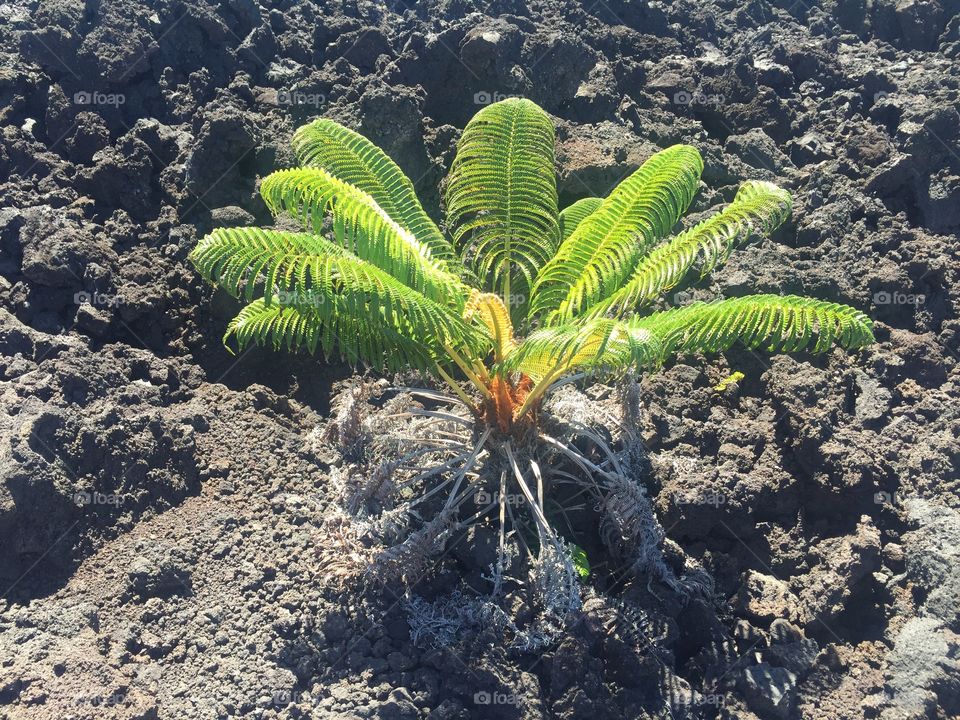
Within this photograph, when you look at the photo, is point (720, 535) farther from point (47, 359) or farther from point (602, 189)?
point (47, 359)

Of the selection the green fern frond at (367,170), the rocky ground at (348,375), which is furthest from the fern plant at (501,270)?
the rocky ground at (348,375)

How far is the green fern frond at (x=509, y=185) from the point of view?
538 cm

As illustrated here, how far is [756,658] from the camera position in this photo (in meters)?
4.63

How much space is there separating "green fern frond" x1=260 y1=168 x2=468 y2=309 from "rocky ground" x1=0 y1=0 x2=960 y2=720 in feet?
4.55

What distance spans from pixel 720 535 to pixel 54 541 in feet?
11.5

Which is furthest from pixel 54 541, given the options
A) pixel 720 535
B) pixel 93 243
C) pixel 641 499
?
pixel 720 535

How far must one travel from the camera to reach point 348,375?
19.1ft

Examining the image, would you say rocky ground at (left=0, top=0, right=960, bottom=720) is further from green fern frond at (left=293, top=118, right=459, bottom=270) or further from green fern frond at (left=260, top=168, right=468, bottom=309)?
green fern frond at (left=260, top=168, right=468, bottom=309)

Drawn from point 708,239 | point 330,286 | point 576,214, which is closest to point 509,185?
point 576,214

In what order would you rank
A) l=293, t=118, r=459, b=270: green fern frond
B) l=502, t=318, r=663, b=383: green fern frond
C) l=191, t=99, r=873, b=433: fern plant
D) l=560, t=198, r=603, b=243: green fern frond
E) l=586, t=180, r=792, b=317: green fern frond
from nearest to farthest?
l=502, t=318, r=663, b=383: green fern frond, l=191, t=99, r=873, b=433: fern plant, l=586, t=180, r=792, b=317: green fern frond, l=293, t=118, r=459, b=270: green fern frond, l=560, t=198, r=603, b=243: green fern frond

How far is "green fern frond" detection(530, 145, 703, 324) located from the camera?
4.86 metres

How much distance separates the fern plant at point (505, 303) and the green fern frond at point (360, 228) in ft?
0.04

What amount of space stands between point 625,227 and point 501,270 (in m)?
1.01

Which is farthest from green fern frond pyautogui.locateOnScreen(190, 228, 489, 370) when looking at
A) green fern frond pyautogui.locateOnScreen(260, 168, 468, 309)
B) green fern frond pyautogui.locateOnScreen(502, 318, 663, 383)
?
green fern frond pyautogui.locateOnScreen(502, 318, 663, 383)
